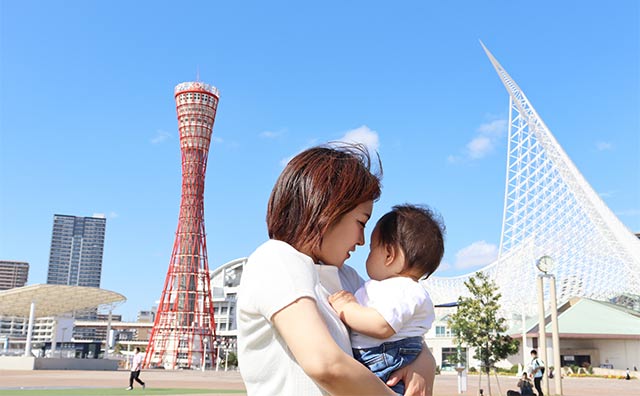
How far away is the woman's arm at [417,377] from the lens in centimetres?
191

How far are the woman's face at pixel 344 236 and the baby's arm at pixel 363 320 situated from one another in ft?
0.45

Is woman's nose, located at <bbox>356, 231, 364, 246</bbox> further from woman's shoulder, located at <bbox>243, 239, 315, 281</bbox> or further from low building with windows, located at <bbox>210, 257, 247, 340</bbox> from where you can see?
low building with windows, located at <bbox>210, 257, 247, 340</bbox>

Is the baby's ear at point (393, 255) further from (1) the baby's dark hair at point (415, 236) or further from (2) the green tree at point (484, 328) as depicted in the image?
(2) the green tree at point (484, 328)

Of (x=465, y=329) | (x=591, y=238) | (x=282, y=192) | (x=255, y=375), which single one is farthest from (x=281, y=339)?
(x=591, y=238)

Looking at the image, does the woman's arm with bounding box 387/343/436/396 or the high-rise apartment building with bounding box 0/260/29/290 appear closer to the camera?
the woman's arm with bounding box 387/343/436/396

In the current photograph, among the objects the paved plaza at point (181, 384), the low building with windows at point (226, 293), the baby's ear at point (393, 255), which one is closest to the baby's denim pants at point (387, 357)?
the baby's ear at point (393, 255)

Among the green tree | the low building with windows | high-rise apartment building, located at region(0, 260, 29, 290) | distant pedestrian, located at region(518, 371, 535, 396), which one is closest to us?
distant pedestrian, located at region(518, 371, 535, 396)

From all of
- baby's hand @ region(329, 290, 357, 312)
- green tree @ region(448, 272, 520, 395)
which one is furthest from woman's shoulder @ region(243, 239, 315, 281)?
green tree @ region(448, 272, 520, 395)

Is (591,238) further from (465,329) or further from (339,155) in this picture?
(339,155)

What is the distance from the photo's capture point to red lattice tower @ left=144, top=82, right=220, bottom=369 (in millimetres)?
49188

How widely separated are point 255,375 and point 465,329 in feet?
59.0

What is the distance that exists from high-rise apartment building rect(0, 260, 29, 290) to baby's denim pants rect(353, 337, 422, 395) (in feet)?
689

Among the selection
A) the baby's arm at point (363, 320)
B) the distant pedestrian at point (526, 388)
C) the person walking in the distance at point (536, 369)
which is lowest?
the distant pedestrian at point (526, 388)

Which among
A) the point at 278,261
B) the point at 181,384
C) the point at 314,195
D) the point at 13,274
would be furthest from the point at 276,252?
the point at 13,274
